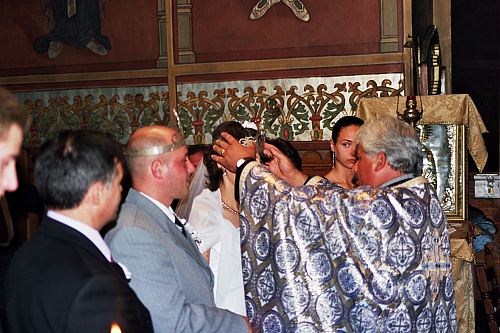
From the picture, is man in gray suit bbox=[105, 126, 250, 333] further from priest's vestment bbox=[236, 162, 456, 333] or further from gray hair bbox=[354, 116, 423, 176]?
gray hair bbox=[354, 116, 423, 176]

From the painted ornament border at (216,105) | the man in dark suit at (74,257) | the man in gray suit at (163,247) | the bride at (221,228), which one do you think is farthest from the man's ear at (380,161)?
the painted ornament border at (216,105)

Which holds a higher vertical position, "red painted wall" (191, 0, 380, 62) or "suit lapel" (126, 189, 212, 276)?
"red painted wall" (191, 0, 380, 62)

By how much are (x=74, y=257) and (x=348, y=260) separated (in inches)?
49.6

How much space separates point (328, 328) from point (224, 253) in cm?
83

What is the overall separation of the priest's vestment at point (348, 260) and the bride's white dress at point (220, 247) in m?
0.46

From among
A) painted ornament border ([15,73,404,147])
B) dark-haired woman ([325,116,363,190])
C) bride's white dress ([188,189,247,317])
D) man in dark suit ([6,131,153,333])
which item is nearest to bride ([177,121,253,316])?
bride's white dress ([188,189,247,317])

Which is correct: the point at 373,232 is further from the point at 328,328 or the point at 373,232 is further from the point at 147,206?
the point at 147,206

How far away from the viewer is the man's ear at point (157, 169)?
6.75ft

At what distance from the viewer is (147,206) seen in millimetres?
2029

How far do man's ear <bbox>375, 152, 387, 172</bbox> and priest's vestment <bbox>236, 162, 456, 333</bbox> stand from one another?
117 mm

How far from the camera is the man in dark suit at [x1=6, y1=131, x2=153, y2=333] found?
124cm

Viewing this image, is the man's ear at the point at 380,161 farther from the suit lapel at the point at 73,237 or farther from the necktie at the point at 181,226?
the suit lapel at the point at 73,237

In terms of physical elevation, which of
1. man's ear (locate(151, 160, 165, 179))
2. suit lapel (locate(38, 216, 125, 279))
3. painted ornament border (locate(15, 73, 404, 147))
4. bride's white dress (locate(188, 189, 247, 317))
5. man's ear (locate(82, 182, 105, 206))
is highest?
painted ornament border (locate(15, 73, 404, 147))

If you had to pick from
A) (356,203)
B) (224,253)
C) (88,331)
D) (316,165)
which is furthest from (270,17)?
(88,331)
